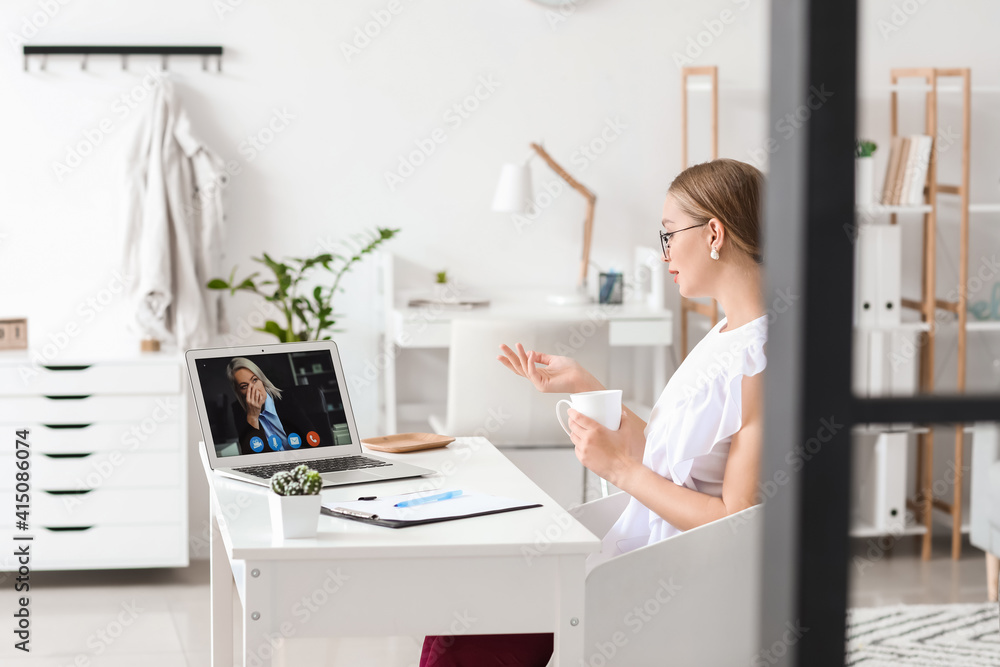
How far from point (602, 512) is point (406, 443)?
→ 0.43 meters

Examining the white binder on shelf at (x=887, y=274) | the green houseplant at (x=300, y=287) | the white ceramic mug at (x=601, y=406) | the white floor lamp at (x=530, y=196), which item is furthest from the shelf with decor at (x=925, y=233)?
the white ceramic mug at (x=601, y=406)

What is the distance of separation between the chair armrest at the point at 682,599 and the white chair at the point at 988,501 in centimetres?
189

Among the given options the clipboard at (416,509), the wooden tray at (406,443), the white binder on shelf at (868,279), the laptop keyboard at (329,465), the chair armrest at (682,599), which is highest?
the white binder on shelf at (868,279)

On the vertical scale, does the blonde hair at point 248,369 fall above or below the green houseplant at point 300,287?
below

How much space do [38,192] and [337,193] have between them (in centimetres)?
104

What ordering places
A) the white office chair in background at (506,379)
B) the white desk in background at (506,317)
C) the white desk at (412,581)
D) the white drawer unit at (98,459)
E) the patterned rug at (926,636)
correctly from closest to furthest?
the white desk at (412,581), the patterned rug at (926,636), the white office chair in background at (506,379), the white drawer unit at (98,459), the white desk in background at (506,317)

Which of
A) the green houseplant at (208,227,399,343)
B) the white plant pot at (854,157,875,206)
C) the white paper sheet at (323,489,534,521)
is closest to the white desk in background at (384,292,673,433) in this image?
the green houseplant at (208,227,399,343)

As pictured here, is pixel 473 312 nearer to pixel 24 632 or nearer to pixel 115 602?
→ pixel 115 602

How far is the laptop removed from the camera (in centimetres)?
179

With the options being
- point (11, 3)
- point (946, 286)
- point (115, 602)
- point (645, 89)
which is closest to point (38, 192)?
point (11, 3)

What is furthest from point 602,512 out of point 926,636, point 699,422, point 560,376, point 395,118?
point 395,118

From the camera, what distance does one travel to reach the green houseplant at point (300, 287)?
11.2 ft

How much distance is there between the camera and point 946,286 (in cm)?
402

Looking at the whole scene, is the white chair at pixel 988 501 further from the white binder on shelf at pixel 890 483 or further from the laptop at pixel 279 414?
the laptop at pixel 279 414
